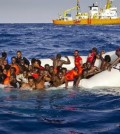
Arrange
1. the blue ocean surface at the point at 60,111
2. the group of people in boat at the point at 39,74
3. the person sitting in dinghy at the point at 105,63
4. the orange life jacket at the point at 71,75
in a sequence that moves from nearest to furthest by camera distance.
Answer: the blue ocean surface at the point at 60,111 < the group of people in boat at the point at 39,74 < the orange life jacket at the point at 71,75 < the person sitting in dinghy at the point at 105,63

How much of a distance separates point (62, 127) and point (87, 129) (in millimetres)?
520

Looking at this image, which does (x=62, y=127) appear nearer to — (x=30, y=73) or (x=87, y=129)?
(x=87, y=129)

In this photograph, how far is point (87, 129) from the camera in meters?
7.70

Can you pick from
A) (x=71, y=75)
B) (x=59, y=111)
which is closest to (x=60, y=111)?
(x=59, y=111)

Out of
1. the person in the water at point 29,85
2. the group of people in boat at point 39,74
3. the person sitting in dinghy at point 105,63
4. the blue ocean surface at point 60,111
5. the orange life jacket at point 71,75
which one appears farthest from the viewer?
the person sitting in dinghy at point 105,63

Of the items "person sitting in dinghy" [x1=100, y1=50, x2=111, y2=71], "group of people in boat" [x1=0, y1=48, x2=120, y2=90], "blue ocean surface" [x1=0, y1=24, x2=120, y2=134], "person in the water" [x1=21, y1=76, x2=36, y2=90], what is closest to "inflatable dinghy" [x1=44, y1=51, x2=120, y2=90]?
"group of people in boat" [x1=0, y1=48, x2=120, y2=90]

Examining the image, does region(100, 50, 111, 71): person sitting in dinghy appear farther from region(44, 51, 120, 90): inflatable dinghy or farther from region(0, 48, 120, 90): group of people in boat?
region(44, 51, 120, 90): inflatable dinghy

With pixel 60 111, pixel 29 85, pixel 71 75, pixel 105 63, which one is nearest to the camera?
pixel 60 111

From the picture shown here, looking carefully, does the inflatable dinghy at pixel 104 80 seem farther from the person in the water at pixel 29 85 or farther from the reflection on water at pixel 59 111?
the person in the water at pixel 29 85

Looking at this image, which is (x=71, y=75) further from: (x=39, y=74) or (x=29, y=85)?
(x=29, y=85)

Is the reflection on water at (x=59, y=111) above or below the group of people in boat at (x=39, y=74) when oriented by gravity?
below

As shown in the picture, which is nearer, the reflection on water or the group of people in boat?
the reflection on water

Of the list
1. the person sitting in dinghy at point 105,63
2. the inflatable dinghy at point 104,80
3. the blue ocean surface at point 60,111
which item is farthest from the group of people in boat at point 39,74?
the blue ocean surface at point 60,111

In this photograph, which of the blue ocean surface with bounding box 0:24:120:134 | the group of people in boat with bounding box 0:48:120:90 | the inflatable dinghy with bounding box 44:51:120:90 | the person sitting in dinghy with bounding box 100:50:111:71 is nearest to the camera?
the blue ocean surface with bounding box 0:24:120:134
